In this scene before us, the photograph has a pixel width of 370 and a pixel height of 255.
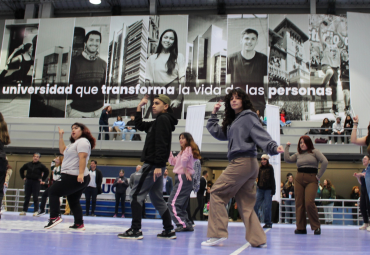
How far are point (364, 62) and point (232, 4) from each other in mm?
7344

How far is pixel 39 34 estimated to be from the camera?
18.5m

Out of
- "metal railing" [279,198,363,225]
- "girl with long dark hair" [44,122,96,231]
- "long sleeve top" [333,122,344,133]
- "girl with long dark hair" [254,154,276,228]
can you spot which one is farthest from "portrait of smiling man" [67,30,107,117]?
"girl with long dark hair" [44,122,96,231]

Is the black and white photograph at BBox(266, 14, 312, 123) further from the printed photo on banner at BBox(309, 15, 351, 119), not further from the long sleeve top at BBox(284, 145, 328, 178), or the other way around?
the long sleeve top at BBox(284, 145, 328, 178)

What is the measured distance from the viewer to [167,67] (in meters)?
17.3

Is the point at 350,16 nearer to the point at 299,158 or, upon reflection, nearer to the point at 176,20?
the point at 176,20

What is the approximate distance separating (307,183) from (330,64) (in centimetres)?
1255

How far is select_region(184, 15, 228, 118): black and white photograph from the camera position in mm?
16859

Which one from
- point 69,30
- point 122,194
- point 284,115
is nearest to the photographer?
point 122,194

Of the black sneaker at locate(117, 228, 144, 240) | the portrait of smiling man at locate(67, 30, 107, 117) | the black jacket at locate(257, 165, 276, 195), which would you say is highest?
the portrait of smiling man at locate(67, 30, 107, 117)

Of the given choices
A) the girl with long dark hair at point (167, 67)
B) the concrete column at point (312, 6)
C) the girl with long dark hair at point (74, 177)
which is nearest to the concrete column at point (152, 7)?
the girl with long dark hair at point (167, 67)

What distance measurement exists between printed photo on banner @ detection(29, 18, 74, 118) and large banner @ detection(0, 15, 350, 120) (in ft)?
0.17

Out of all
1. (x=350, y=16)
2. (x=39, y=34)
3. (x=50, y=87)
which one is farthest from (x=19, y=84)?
(x=350, y=16)

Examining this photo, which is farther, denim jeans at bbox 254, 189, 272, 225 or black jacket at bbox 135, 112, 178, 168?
denim jeans at bbox 254, 189, 272, 225

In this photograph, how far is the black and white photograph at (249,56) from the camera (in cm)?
1673
